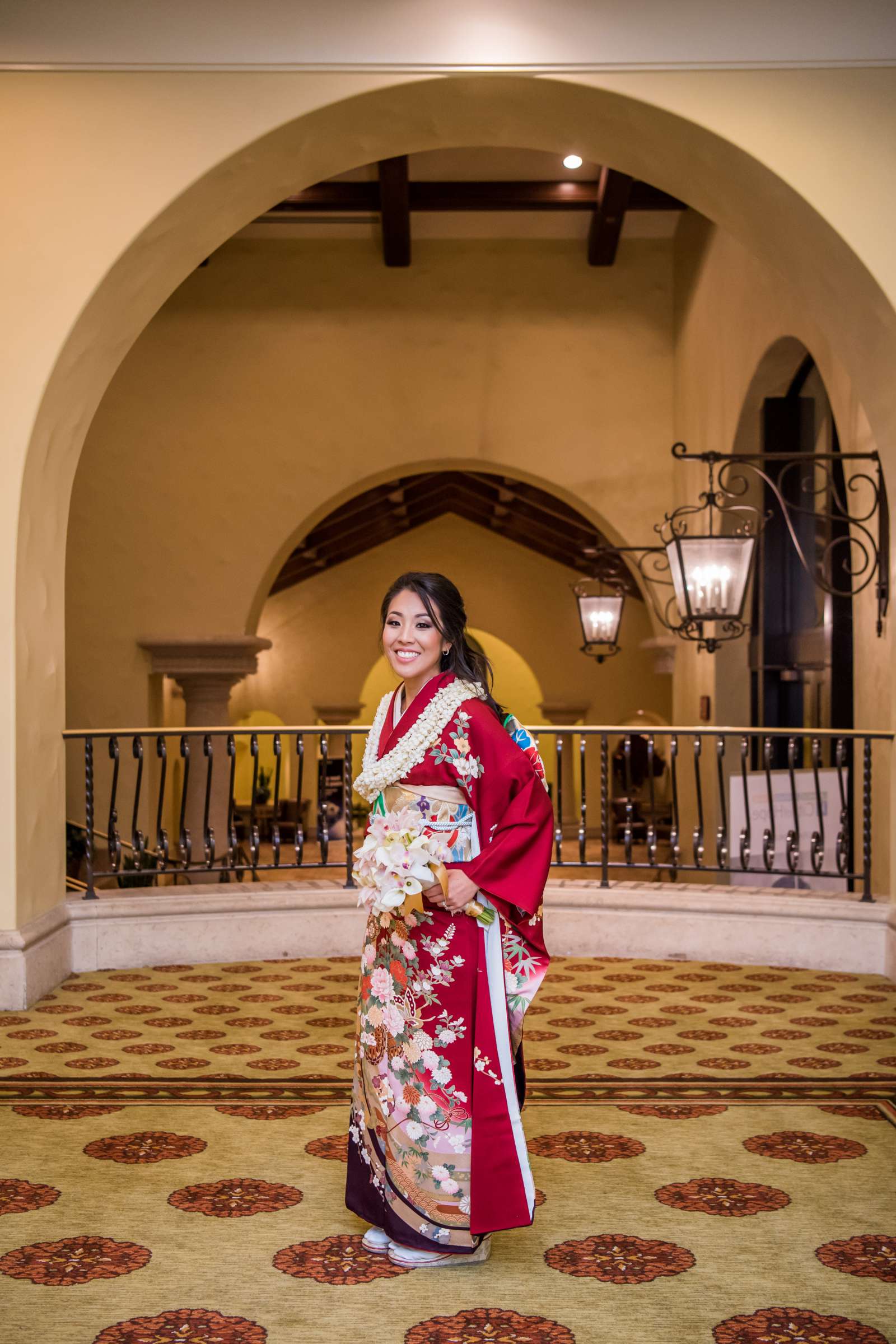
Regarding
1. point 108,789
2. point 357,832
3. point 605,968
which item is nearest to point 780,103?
point 605,968

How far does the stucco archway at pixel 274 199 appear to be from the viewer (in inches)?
189

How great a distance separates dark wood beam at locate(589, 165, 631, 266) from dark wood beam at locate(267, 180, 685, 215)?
0.45 ft

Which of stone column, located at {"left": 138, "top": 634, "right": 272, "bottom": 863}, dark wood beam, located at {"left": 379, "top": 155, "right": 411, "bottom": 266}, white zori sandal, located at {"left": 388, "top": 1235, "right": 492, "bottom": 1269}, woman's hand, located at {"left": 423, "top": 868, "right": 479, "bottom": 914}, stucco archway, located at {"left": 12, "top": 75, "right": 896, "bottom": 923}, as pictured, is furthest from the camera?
stone column, located at {"left": 138, "top": 634, "right": 272, "bottom": 863}

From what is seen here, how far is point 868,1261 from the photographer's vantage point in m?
2.72

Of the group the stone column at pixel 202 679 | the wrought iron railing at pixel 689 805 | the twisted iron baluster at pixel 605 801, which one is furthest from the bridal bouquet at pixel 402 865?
the stone column at pixel 202 679

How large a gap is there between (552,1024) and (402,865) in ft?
8.06

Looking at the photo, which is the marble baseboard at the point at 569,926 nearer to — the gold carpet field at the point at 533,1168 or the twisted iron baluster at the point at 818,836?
the twisted iron baluster at the point at 818,836

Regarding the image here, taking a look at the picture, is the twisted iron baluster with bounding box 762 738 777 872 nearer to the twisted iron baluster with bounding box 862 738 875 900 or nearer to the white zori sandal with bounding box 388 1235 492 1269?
the twisted iron baluster with bounding box 862 738 875 900

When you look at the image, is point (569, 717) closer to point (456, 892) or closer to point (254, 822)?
point (254, 822)

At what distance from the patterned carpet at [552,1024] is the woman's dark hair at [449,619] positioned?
1818mm

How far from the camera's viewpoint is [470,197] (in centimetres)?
973

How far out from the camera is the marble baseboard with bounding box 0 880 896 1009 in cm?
559

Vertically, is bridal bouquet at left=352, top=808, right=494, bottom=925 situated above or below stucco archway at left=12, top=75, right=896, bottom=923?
below

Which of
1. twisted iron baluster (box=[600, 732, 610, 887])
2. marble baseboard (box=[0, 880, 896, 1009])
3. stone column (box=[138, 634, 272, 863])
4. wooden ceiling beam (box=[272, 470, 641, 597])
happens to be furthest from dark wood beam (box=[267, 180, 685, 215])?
marble baseboard (box=[0, 880, 896, 1009])
